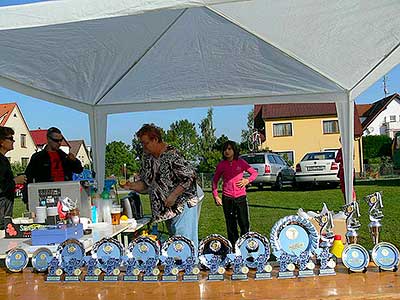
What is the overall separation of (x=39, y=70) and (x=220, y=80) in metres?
1.85

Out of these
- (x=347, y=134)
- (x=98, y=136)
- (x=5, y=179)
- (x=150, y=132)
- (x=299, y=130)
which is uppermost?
(x=299, y=130)

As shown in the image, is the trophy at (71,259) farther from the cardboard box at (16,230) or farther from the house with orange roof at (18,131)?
the house with orange roof at (18,131)

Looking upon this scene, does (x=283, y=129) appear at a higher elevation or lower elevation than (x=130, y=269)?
higher

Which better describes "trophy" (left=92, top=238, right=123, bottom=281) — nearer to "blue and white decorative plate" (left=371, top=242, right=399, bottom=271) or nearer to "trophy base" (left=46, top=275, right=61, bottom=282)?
"trophy base" (left=46, top=275, right=61, bottom=282)

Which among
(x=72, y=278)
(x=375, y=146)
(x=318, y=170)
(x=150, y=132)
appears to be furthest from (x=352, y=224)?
(x=375, y=146)

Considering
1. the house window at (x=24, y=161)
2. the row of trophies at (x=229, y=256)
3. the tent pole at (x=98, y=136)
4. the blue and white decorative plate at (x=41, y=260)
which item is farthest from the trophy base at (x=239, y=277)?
the house window at (x=24, y=161)

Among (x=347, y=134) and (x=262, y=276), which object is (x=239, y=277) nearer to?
(x=262, y=276)

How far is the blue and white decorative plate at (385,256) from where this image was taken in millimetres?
1898

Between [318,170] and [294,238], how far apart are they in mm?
11797

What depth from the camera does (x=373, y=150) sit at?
2522 centimetres

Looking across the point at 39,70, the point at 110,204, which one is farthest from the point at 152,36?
the point at 110,204

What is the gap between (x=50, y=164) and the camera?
181 inches

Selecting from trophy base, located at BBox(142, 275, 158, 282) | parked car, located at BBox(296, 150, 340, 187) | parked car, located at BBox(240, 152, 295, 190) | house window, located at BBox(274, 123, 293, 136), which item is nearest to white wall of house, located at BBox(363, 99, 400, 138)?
house window, located at BBox(274, 123, 293, 136)

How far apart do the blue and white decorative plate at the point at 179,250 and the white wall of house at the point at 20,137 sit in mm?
29598
